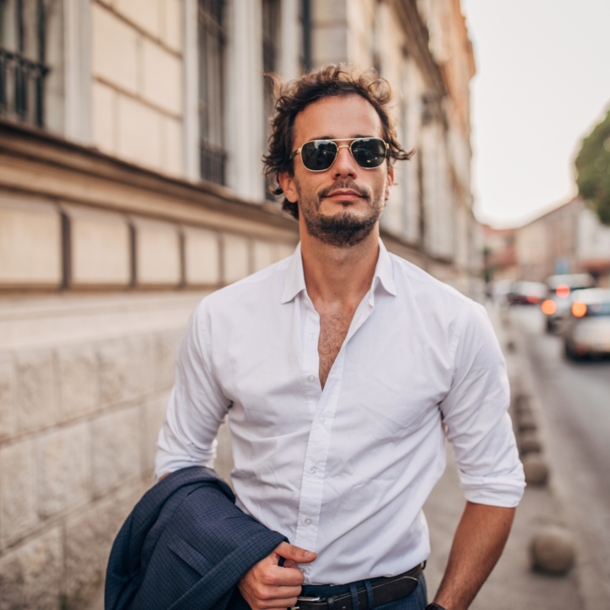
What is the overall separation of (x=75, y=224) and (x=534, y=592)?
3.51m

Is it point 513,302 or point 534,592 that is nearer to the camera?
point 534,592

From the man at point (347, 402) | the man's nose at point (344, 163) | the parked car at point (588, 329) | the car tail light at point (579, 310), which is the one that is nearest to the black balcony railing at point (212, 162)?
the man at point (347, 402)

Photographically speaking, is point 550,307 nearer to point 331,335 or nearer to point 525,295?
point 331,335

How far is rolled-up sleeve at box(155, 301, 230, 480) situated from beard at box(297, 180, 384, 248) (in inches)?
17.1

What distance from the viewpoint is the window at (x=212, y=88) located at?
5555mm

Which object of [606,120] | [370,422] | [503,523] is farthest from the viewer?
[606,120]

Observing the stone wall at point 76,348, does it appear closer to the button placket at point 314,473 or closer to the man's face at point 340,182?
the man's face at point 340,182

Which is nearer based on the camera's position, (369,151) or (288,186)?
(369,151)

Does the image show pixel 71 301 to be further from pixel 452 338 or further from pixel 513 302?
pixel 513 302

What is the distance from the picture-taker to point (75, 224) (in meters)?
3.36

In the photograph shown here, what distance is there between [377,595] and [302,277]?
946mm

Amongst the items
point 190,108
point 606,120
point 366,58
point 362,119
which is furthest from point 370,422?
point 606,120

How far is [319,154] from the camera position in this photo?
2000mm

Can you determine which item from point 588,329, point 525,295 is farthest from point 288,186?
point 525,295
